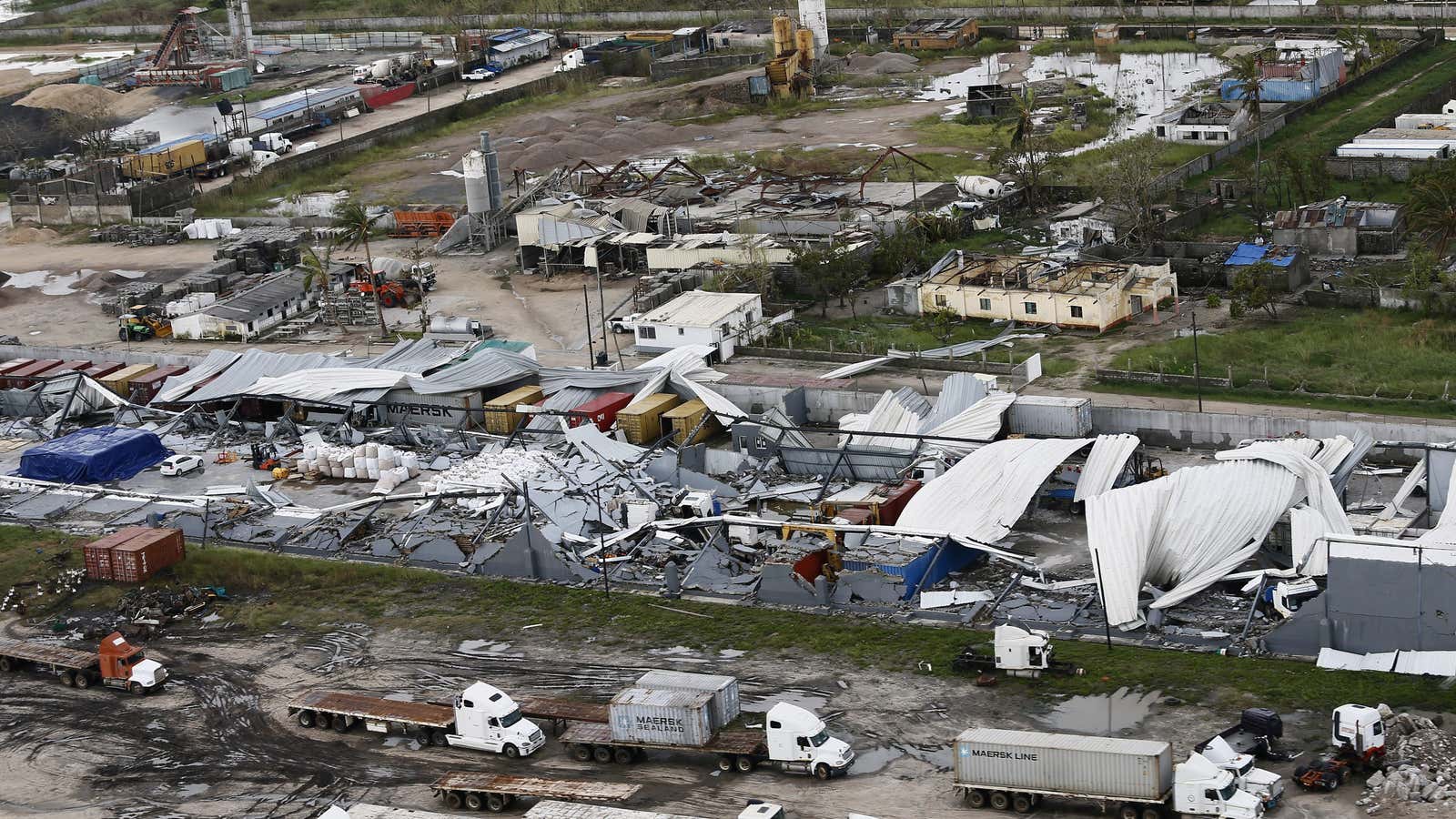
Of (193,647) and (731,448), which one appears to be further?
(731,448)

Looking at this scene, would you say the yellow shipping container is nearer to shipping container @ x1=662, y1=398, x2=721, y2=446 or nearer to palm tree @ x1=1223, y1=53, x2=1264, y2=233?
shipping container @ x1=662, y1=398, x2=721, y2=446

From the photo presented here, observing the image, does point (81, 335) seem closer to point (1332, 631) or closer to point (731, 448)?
point (731, 448)

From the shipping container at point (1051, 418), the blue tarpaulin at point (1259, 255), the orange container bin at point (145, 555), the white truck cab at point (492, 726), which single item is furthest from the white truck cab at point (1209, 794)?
the blue tarpaulin at point (1259, 255)

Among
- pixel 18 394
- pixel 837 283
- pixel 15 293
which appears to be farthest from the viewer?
pixel 15 293

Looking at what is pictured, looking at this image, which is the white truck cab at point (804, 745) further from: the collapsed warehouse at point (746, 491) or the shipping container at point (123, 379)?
the shipping container at point (123, 379)

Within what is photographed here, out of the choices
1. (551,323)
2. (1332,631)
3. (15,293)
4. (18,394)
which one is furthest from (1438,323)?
(15,293)

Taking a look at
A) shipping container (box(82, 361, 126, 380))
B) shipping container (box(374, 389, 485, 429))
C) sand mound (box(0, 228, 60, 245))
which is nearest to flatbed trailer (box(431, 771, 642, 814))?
shipping container (box(374, 389, 485, 429))
